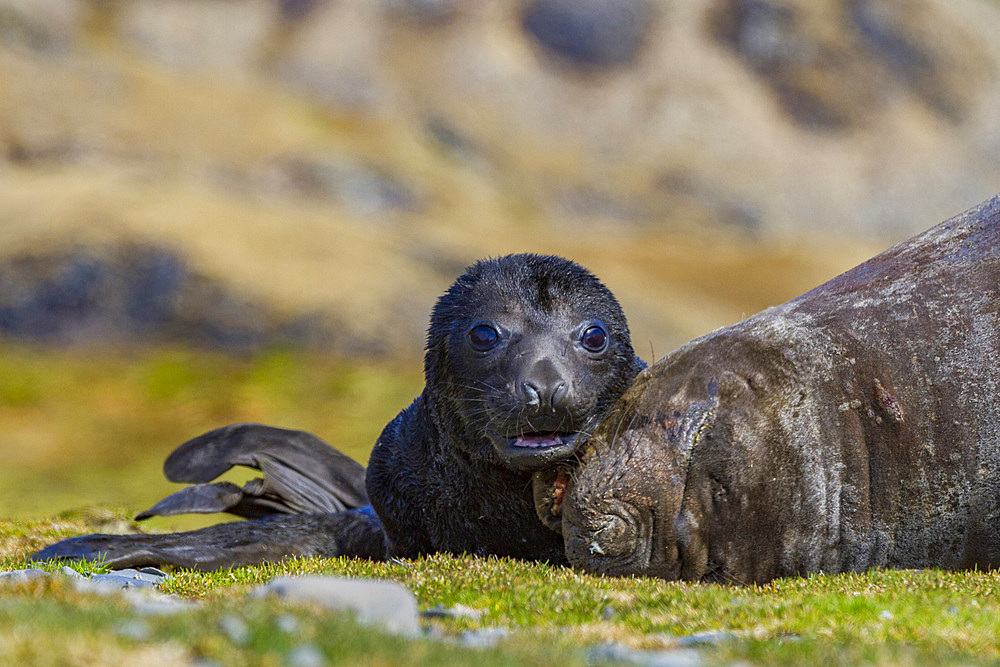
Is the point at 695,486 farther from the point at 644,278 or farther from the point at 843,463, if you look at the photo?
the point at 644,278

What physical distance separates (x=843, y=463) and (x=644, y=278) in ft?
157

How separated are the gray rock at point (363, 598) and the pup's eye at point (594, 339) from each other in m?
2.71

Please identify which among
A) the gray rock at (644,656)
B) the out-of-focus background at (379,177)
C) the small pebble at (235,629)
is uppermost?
the out-of-focus background at (379,177)

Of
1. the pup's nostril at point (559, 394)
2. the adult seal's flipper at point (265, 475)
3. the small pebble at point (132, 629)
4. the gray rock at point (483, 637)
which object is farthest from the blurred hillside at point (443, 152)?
the small pebble at point (132, 629)

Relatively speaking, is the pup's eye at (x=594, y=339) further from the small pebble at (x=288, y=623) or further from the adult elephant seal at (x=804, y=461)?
the small pebble at (x=288, y=623)

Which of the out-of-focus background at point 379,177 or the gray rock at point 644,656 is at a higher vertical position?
the out-of-focus background at point 379,177

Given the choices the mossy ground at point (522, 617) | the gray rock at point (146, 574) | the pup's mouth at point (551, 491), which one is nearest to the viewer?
the mossy ground at point (522, 617)

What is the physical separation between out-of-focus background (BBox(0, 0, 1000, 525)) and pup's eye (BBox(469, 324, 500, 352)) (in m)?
9.75

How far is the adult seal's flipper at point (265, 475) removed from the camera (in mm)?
9180

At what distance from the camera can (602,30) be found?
82.4 m

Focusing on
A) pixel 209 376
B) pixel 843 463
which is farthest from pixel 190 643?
pixel 209 376

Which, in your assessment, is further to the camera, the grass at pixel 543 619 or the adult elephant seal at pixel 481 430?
the adult elephant seal at pixel 481 430

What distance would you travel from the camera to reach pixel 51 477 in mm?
20125

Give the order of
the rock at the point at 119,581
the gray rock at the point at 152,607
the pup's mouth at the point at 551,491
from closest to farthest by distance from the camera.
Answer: the gray rock at the point at 152,607 → the rock at the point at 119,581 → the pup's mouth at the point at 551,491
